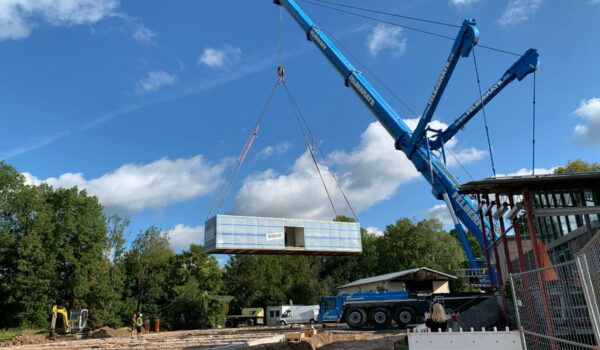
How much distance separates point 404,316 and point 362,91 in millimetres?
12197

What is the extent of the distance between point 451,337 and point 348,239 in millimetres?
13288

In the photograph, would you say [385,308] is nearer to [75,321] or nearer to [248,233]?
[248,233]

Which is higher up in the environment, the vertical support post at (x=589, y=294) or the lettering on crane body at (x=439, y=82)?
→ the lettering on crane body at (x=439, y=82)

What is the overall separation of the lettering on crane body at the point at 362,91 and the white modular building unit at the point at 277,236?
698cm

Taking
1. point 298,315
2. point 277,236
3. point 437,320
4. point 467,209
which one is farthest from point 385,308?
point 298,315

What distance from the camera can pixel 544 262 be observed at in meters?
10.1

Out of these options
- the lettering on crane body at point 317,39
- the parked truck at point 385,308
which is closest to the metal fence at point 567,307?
the parked truck at point 385,308

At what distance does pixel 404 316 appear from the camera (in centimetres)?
2180

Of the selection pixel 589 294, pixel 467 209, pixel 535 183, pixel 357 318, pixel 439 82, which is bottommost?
pixel 357 318

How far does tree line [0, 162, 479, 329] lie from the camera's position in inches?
1321

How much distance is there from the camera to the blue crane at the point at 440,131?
1775 centimetres

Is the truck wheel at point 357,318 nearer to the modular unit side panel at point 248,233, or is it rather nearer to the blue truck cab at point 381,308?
the blue truck cab at point 381,308

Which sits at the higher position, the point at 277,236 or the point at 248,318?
the point at 277,236

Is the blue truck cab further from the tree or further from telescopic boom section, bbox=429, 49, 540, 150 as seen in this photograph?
the tree
